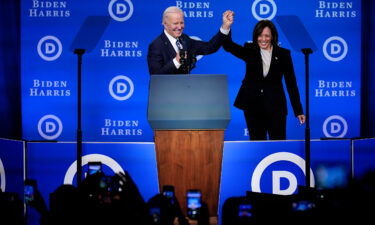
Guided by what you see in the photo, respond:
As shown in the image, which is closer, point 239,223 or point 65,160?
point 239,223

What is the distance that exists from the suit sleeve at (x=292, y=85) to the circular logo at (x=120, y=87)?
5.39 ft

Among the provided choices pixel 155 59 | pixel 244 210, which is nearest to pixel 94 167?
pixel 244 210

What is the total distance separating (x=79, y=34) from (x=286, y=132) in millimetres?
2435

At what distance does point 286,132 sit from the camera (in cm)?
509

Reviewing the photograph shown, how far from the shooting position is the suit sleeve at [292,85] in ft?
16.2

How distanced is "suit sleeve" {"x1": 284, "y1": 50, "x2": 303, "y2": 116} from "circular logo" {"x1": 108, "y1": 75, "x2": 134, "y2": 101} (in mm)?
1643

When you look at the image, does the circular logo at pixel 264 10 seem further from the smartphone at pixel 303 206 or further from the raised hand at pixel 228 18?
the smartphone at pixel 303 206

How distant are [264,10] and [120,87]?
1.74 meters

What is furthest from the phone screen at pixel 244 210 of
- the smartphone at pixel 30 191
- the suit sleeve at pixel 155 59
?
the suit sleeve at pixel 155 59

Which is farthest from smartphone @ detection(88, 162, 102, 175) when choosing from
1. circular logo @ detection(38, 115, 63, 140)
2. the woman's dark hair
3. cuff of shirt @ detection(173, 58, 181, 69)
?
the woman's dark hair

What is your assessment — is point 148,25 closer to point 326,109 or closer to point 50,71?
point 50,71

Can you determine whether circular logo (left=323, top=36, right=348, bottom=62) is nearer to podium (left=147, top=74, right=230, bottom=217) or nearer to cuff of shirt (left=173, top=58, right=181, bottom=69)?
cuff of shirt (left=173, top=58, right=181, bottom=69)

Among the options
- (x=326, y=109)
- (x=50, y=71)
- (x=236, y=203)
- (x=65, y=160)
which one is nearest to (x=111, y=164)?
(x=65, y=160)

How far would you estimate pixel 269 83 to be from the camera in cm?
496
